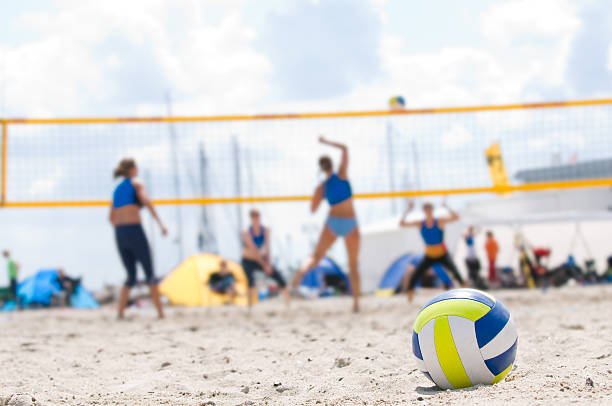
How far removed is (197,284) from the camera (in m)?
11.0

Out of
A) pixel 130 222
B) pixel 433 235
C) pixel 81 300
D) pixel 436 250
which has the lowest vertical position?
pixel 81 300

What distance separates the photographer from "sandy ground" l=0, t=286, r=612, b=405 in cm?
223

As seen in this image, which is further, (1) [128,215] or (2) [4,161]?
(2) [4,161]

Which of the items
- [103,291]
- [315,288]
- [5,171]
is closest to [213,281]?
[315,288]

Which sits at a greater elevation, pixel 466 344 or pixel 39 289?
pixel 466 344

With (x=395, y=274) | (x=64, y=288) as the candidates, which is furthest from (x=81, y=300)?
(x=395, y=274)

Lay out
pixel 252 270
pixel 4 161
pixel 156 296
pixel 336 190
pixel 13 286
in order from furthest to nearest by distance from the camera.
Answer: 1. pixel 13 286
2. pixel 252 270
3. pixel 4 161
4. pixel 156 296
5. pixel 336 190

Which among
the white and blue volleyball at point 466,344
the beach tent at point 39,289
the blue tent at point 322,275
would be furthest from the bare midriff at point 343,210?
the beach tent at point 39,289

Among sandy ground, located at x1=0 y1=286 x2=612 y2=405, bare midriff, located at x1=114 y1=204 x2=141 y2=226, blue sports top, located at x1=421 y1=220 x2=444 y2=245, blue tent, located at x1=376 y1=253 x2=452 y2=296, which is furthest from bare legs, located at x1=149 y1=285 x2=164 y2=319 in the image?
blue tent, located at x1=376 y1=253 x2=452 y2=296

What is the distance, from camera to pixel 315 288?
13.3m

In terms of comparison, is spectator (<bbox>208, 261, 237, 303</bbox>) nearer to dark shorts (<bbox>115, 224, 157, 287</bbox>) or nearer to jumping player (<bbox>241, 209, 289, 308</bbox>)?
jumping player (<bbox>241, 209, 289, 308</bbox>)

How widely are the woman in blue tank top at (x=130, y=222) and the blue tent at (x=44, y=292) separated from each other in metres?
6.87

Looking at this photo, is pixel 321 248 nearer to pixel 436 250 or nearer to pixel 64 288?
pixel 436 250

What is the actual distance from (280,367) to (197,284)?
8269mm
